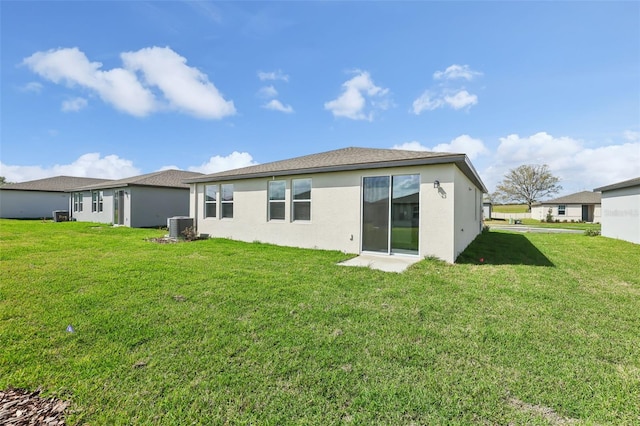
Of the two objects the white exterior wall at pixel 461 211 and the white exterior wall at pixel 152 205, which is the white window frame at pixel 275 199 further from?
the white exterior wall at pixel 152 205

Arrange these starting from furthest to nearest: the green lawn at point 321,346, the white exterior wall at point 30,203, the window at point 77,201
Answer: the white exterior wall at point 30,203 < the window at point 77,201 < the green lawn at point 321,346

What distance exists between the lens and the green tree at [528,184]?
41875 millimetres

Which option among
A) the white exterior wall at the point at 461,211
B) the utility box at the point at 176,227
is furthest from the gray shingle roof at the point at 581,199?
the utility box at the point at 176,227

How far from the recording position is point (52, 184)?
26906mm

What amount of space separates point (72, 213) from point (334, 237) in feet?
81.8

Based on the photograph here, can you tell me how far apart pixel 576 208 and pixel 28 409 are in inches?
1802

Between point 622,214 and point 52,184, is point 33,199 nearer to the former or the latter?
point 52,184

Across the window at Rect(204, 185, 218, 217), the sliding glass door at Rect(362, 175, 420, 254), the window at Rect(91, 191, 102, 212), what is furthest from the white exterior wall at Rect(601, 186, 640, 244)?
the window at Rect(91, 191, 102, 212)

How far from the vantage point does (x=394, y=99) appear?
42.9ft

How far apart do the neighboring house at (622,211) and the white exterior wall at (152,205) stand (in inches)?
979

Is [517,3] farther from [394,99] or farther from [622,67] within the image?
[394,99]

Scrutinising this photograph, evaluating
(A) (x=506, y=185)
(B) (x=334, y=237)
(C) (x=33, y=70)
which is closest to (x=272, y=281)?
(B) (x=334, y=237)

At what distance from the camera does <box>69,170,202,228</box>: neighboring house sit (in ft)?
55.6

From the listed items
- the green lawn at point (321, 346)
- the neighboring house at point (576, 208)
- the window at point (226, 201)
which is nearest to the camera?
the green lawn at point (321, 346)
